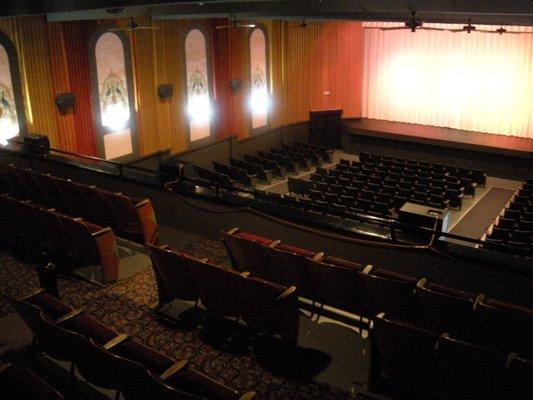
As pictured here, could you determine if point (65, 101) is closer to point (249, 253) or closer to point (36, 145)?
point (36, 145)

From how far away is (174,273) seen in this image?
3969 mm

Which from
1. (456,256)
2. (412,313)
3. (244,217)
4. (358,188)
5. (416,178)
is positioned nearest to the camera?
(412,313)

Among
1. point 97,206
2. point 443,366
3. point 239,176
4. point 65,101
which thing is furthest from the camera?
point 239,176

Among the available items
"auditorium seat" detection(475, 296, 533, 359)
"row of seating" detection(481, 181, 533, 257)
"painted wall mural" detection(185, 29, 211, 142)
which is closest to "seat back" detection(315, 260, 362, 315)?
"auditorium seat" detection(475, 296, 533, 359)

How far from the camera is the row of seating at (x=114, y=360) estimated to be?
8.59ft

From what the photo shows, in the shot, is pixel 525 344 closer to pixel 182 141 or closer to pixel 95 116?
pixel 95 116

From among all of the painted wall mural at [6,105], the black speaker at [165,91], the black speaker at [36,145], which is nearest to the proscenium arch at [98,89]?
the black speaker at [165,91]

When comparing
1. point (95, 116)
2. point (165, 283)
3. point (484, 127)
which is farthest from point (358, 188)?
point (484, 127)

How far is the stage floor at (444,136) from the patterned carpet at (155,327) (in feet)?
27.0

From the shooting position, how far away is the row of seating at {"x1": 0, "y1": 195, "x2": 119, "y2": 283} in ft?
14.8

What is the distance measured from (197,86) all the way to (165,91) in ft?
3.40

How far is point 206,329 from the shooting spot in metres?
3.94

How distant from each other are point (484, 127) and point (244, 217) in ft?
35.1

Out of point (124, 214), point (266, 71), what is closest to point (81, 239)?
point (124, 214)
